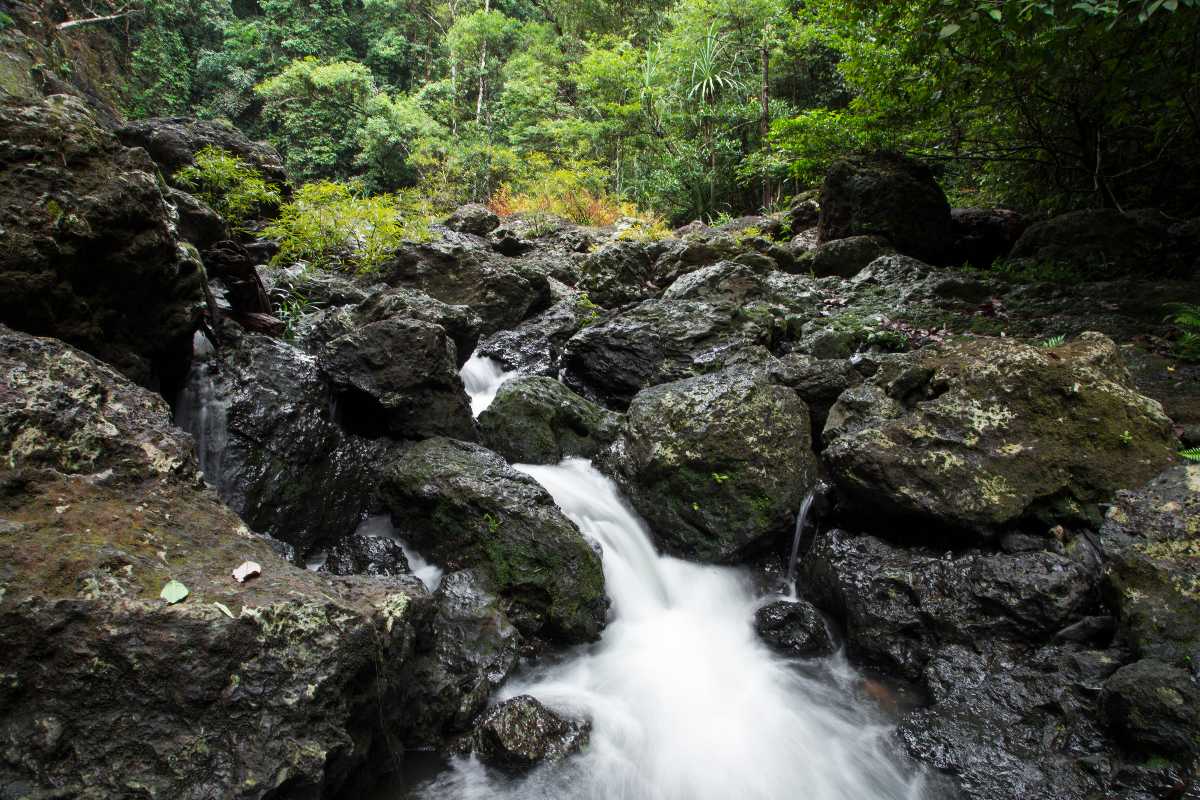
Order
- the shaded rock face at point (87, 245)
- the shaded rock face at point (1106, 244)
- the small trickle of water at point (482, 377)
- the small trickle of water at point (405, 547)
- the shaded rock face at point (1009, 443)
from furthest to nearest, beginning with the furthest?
the small trickle of water at point (482, 377) → the shaded rock face at point (1106, 244) → the small trickle of water at point (405, 547) → the shaded rock face at point (1009, 443) → the shaded rock face at point (87, 245)

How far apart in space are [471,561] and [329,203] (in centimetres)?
723

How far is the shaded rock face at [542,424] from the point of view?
20.2ft

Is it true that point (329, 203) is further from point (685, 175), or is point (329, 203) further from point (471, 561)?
point (685, 175)

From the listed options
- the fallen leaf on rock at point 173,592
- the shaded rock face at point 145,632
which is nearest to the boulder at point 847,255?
the shaded rock face at point 145,632

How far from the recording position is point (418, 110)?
22.7 metres

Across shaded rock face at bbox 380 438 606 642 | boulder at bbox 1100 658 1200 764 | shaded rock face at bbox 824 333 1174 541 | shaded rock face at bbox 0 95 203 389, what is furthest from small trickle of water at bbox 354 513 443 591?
boulder at bbox 1100 658 1200 764

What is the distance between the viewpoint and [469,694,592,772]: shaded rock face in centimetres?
324

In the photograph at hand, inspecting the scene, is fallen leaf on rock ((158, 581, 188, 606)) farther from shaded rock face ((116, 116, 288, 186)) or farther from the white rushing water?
shaded rock face ((116, 116, 288, 186))

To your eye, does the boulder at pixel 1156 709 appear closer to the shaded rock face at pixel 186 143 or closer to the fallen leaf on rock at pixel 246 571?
the fallen leaf on rock at pixel 246 571

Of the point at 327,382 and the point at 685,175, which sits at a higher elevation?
the point at 685,175

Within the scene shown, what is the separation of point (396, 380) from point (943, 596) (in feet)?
15.3

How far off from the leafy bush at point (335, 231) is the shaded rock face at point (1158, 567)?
9.23 m

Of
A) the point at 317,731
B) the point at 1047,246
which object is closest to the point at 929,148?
the point at 1047,246

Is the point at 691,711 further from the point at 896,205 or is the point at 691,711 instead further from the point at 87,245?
the point at 896,205
